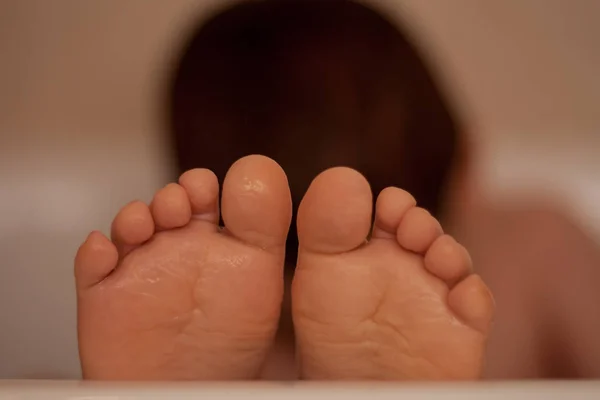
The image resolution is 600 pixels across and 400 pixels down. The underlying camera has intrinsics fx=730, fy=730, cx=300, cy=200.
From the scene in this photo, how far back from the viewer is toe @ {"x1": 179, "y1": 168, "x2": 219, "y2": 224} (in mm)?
595

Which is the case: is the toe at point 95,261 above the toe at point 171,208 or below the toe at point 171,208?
below

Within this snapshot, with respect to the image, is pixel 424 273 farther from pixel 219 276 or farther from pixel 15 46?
pixel 15 46

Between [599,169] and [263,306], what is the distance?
77 cm

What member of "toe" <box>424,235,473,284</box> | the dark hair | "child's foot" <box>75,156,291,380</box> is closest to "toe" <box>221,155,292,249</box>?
"child's foot" <box>75,156,291,380</box>

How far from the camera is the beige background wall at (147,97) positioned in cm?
111

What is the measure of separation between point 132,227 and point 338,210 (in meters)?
0.16

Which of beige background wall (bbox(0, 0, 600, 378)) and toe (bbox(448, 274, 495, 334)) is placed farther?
beige background wall (bbox(0, 0, 600, 378))

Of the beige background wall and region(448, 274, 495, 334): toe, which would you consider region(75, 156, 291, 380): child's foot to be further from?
the beige background wall

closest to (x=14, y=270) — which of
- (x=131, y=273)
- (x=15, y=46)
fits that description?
(x=15, y=46)

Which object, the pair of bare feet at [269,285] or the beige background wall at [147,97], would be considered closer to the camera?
the pair of bare feet at [269,285]

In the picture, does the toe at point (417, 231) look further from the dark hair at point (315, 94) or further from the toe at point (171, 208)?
the dark hair at point (315, 94)

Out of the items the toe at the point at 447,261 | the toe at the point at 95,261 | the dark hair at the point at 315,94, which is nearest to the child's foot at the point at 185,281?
the toe at the point at 95,261

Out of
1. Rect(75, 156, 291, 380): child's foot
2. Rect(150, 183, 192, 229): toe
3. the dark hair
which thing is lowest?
Rect(75, 156, 291, 380): child's foot

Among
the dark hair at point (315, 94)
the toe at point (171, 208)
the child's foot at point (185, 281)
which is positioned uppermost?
the dark hair at point (315, 94)
